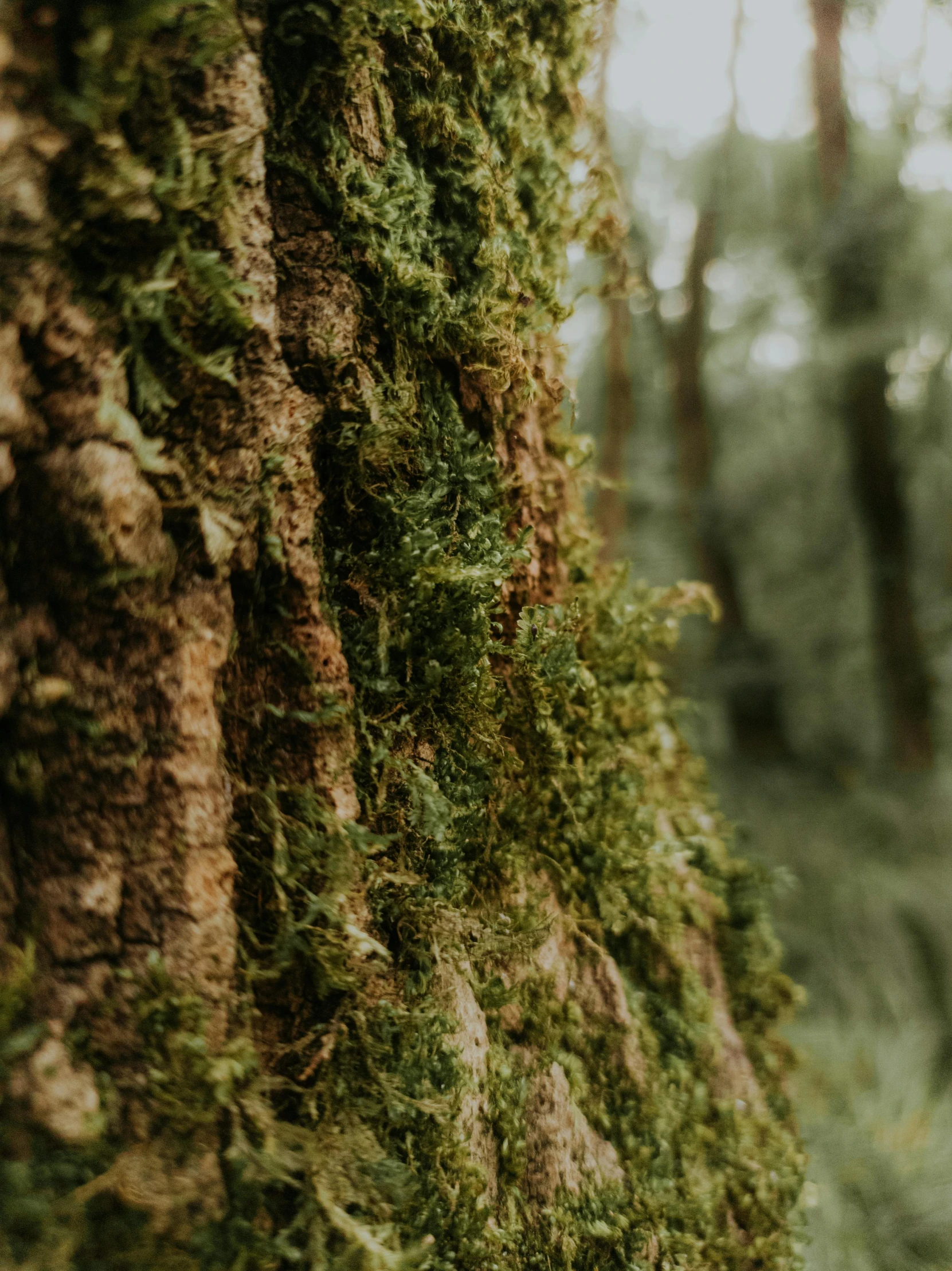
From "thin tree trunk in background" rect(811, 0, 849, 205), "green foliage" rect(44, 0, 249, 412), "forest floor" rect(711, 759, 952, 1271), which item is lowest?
"forest floor" rect(711, 759, 952, 1271)

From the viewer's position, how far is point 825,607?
6.86 meters

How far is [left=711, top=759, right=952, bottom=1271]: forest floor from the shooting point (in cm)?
154

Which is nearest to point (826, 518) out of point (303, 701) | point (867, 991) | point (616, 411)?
point (616, 411)

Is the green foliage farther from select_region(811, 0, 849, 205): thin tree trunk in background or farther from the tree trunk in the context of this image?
select_region(811, 0, 849, 205): thin tree trunk in background

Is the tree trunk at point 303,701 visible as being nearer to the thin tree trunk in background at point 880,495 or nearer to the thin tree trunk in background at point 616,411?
the thin tree trunk in background at point 616,411

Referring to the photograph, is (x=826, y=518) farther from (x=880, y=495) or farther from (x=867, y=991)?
(x=867, y=991)

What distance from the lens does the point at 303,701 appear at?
89cm

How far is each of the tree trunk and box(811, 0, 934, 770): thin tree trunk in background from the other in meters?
4.36

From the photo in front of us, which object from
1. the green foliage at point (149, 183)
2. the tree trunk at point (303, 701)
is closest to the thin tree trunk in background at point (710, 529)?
the tree trunk at point (303, 701)

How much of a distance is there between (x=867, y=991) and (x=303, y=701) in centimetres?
379

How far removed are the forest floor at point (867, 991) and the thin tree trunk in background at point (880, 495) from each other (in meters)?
0.46

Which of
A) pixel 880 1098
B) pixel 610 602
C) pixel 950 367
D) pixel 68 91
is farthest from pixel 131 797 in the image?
pixel 950 367

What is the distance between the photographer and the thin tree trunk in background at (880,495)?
196 inches

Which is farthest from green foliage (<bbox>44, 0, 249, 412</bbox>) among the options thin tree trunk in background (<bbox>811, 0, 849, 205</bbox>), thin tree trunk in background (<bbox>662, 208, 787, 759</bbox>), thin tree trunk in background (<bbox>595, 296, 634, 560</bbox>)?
thin tree trunk in background (<bbox>811, 0, 849, 205</bbox>)
